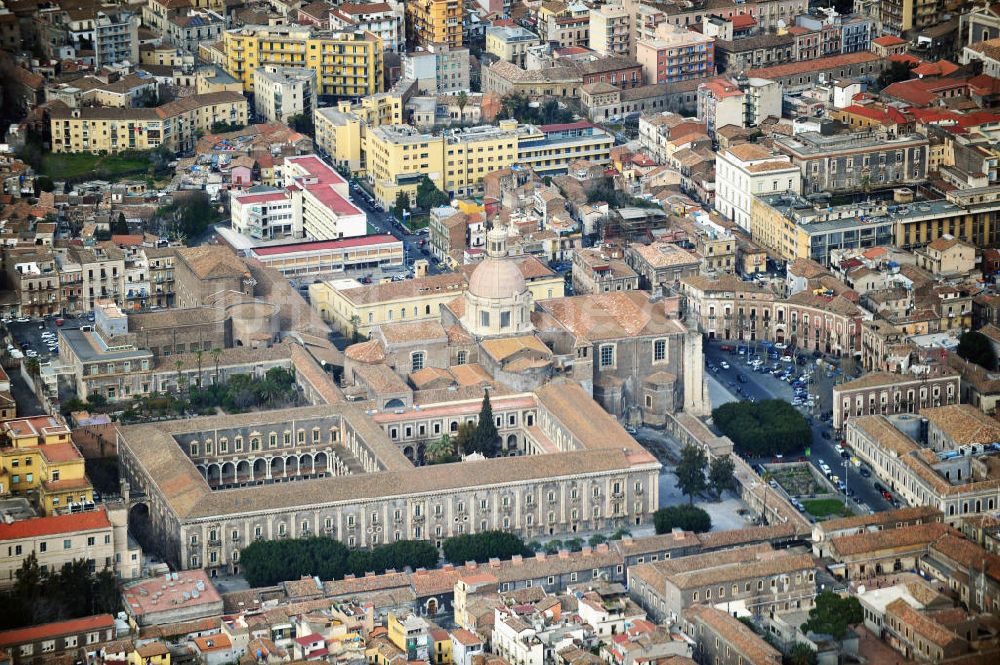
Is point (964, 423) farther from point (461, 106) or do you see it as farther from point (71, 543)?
point (461, 106)

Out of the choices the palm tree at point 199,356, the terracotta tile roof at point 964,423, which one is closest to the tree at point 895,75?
the terracotta tile roof at point 964,423

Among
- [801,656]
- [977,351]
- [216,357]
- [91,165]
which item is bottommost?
[801,656]

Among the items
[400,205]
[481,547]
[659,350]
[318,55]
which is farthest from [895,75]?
[481,547]

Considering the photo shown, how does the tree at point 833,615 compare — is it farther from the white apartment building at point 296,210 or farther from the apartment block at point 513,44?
the apartment block at point 513,44

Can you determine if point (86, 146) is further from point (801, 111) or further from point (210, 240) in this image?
point (801, 111)

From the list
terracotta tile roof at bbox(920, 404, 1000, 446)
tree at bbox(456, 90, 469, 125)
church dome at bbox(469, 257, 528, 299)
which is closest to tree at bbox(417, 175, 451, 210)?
tree at bbox(456, 90, 469, 125)

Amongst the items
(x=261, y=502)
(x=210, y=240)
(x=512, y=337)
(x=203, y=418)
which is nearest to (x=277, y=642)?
(x=261, y=502)

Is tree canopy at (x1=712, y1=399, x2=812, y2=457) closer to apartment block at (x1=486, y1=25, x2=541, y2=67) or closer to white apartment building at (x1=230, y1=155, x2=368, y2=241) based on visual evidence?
white apartment building at (x1=230, y1=155, x2=368, y2=241)
